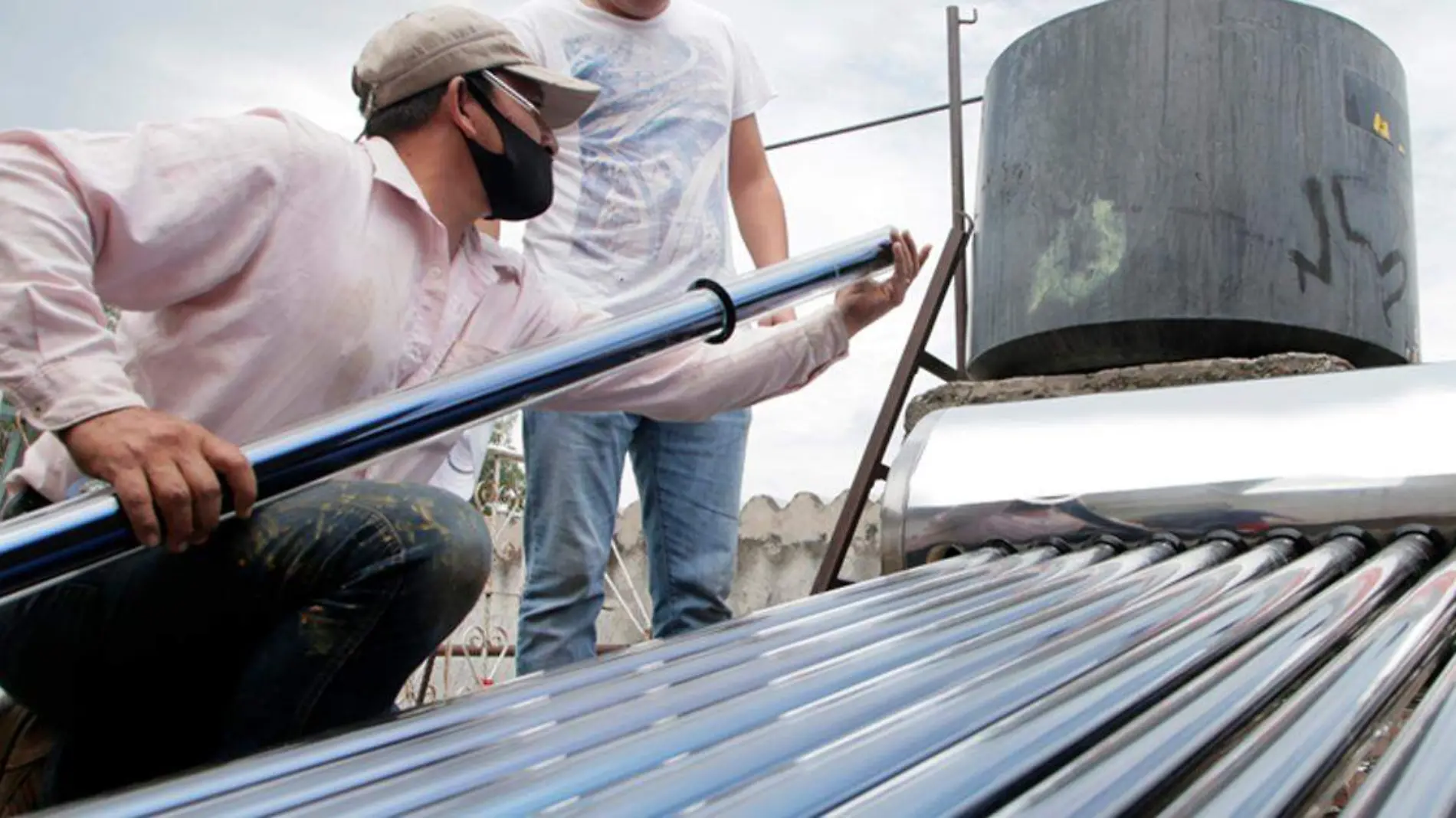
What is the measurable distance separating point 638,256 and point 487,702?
1405 millimetres

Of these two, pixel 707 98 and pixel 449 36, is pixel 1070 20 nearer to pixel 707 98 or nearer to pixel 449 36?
pixel 707 98

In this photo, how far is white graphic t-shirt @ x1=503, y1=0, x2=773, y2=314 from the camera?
231 cm

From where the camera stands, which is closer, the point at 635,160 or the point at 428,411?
the point at 428,411

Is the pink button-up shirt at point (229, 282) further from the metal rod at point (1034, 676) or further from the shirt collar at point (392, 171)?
the metal rod at point (1034, 676)

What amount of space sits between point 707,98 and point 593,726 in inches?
67.9

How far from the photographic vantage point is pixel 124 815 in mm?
708

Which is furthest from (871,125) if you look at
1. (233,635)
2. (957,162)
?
(233,635)

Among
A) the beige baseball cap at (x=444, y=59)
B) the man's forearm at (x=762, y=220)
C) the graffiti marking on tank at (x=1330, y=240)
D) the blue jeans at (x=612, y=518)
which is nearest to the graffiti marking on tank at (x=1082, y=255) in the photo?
the graffiti marking on tank at (x=1330, y=240)

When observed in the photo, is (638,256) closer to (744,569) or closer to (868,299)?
(868,299)

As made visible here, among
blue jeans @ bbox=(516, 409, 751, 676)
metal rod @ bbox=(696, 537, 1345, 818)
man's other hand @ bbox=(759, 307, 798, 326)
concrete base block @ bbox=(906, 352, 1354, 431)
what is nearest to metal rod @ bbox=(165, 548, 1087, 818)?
metal rod @ bbox=(696, 537, 1345, 818)

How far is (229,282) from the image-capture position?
137cm

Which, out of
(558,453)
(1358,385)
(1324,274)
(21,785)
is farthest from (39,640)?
(1324,274)

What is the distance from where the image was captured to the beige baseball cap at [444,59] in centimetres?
165

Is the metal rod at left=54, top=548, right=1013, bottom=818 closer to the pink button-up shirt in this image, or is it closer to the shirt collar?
the pink button-up shirt
